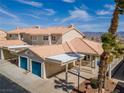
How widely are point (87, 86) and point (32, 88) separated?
773 cm

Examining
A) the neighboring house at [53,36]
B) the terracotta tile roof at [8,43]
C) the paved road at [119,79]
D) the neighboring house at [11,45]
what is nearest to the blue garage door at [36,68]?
the neighboring house at [53,36]

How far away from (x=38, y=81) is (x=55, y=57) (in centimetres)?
476

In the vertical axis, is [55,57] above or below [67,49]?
below

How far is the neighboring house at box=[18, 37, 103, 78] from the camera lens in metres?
23.8

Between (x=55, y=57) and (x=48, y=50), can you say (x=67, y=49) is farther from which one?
(x=55, y=57)

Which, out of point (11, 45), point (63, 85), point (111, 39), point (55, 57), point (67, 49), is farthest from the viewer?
point (11, 45)

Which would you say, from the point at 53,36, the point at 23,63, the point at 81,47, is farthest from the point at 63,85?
the point at 53,36

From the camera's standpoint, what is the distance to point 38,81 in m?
22.8

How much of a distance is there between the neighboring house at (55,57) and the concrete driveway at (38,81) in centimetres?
129

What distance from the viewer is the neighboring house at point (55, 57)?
23.8m

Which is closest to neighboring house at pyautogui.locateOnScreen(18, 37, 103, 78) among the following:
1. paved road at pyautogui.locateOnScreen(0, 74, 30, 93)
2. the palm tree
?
paved road at pyautogui.locateOnScreen(0, 74, 30, 93)

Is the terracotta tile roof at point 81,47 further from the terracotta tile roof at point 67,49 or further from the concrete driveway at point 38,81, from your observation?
the concrete driveway at point 38,81

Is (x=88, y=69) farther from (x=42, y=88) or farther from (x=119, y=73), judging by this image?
(x=42, y=88)

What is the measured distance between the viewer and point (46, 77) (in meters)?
24.1
